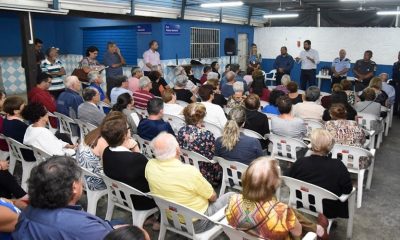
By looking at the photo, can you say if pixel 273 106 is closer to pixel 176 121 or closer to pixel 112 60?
pixel 176 121

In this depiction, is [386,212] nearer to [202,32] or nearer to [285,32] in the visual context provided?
[202,32]

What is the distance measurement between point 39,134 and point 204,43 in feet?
28.3

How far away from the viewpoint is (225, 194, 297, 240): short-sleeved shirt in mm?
1946

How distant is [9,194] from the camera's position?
9.02ft

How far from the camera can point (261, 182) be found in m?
1.97

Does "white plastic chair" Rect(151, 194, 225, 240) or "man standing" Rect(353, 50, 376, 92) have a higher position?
"man standing" Rect(353, 50, 376, 92)

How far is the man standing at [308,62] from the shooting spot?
10.2m

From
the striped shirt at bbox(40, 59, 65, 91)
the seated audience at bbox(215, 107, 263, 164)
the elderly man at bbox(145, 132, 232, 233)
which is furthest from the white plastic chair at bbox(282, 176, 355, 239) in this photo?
the striped shirt at bbox(40, 59, 65, 91)

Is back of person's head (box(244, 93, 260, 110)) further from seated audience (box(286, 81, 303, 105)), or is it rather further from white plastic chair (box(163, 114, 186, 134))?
seated audience (box(286, 81, 303, 105))

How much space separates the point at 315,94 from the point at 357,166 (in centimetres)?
173

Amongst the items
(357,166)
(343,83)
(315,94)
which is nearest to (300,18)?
(343,83)

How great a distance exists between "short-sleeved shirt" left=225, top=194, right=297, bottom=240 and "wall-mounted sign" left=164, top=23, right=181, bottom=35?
8.49 meters

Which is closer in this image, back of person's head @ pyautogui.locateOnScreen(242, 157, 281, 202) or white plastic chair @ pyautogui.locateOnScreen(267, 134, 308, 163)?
back of person's head @ pyautogui.locateOnScreen(242, 157, 281, 202)

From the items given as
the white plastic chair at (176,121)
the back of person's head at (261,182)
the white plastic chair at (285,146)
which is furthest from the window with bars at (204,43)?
the back of person's head at (261,182)
